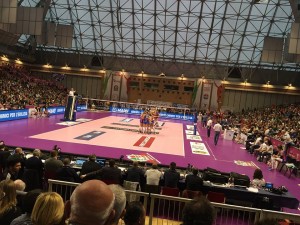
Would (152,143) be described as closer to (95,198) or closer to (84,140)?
(84,140)

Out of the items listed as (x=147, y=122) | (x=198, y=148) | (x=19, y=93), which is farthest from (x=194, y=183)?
(x=19, y=93)

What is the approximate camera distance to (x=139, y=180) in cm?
990

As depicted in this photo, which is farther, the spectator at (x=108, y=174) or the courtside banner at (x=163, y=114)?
the courtside banner at (x=163, y=114)

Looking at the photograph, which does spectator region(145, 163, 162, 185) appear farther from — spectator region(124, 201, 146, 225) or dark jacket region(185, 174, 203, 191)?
spectator region(124, 201, 146, 225)

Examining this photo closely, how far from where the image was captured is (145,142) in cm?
2139

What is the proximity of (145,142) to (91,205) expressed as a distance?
19.3 metres

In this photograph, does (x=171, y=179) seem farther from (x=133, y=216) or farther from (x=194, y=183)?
(x=133, y=216)

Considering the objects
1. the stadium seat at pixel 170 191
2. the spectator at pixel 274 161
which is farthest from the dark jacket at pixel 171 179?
the spectator at pixel 274 161

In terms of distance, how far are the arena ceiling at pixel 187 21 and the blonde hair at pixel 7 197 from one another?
137ft

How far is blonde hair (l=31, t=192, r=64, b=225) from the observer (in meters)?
2.83

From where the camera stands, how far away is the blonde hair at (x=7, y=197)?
3.94m

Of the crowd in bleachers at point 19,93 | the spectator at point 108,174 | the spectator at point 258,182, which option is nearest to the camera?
the spectator at point 108,174

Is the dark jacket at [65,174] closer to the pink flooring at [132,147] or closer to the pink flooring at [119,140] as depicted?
the pink flooring at [132,147]

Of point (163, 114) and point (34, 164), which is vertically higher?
point (163, 114)
